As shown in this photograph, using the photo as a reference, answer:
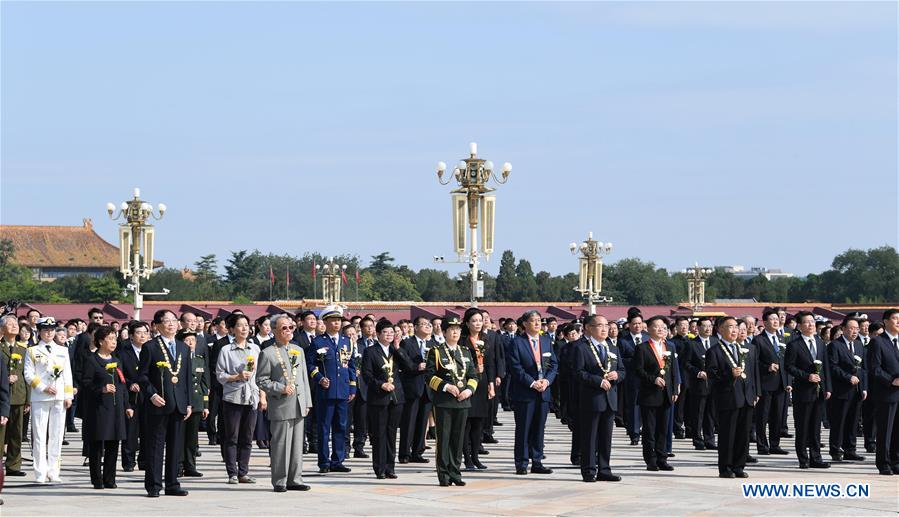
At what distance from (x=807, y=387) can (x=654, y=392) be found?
1.90 meters

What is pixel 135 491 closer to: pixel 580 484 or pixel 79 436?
pixel 580 484

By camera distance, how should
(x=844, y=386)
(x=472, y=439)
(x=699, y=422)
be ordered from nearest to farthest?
(x=472, y=439) → (x=844, y=386) → (x=699, y=422)

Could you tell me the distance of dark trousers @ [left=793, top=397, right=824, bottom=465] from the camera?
1580 cm

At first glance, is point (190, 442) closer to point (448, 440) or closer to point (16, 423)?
point (16, 423)

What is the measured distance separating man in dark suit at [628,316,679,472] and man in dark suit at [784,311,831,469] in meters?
1.58

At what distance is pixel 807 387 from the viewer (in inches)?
626

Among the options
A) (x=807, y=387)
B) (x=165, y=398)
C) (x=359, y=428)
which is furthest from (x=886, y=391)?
(x=165, y=398)

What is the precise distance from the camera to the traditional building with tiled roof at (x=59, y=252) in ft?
408

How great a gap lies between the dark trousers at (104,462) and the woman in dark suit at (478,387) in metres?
3.94

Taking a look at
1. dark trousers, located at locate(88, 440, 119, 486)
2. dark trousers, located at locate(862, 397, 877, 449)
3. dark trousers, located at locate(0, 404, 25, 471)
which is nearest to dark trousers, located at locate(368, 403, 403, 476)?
dark trousers, located at locate(88, 440, 119, 486)

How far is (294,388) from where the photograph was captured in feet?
44.4

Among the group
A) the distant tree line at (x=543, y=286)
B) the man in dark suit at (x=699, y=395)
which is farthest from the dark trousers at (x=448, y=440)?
the distant tree line at (x=543, y=286)

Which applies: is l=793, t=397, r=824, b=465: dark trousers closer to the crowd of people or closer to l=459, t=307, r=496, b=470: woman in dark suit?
the crowd of people

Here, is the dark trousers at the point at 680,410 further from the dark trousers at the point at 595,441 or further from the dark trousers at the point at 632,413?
the dark trousers at the point at 595,441
